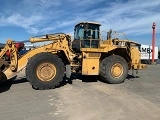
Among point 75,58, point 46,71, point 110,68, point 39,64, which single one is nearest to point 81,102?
point 46,71

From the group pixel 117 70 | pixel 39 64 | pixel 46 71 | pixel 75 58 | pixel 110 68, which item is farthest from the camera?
pixel 117 70

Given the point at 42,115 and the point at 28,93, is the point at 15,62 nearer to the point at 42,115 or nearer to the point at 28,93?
the point at 28,93

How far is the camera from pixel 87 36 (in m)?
12.3

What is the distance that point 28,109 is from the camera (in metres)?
7.68

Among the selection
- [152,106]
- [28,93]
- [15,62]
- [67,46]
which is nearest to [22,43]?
[15,62]

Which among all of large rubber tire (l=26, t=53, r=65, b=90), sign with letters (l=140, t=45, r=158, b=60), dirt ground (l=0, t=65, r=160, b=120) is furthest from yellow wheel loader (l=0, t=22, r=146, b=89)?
sign with letters (l=140, t=45, r=158, b=60)

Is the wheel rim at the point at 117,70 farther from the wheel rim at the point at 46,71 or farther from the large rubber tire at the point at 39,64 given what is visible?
the wheel rim at the point at 46,71

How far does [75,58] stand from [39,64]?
6.69 feet

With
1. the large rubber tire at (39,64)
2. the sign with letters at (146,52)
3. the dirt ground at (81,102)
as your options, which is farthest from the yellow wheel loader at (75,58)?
the sign with letters at (146,52)

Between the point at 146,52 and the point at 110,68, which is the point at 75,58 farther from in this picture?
the point at 146,52

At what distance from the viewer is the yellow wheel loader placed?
34.7 ft

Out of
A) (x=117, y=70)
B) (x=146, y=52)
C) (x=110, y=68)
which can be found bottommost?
(x=117, y=70)

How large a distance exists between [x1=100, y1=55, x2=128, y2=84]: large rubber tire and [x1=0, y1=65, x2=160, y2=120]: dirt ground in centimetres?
53

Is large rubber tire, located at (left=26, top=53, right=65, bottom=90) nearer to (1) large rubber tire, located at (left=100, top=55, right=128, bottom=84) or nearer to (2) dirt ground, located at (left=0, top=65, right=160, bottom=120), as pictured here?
(2) dirt ground, located at (left=0, top=65, right=160, bottom=120)
